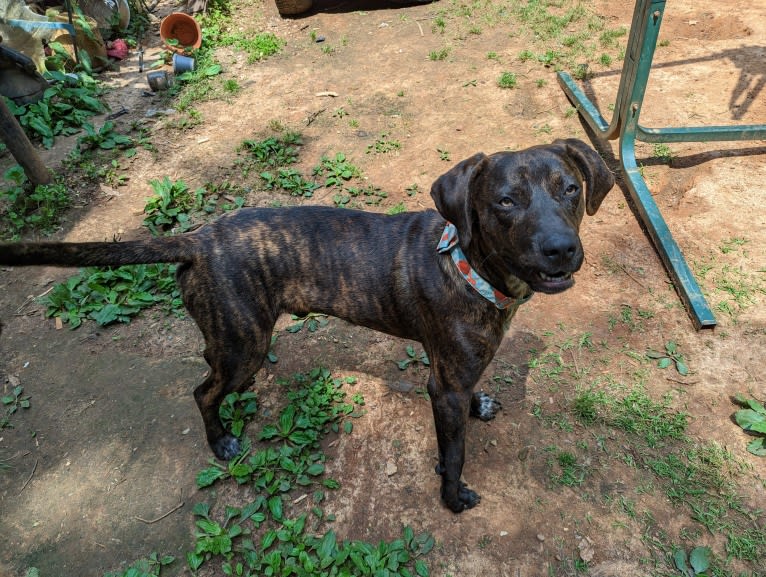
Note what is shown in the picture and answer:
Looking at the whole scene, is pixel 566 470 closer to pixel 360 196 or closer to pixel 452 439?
pixel 452 439

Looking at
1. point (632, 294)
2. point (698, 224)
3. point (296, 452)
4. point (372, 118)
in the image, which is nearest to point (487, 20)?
point (372, 118)

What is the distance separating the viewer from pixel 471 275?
Answer: 111 inches

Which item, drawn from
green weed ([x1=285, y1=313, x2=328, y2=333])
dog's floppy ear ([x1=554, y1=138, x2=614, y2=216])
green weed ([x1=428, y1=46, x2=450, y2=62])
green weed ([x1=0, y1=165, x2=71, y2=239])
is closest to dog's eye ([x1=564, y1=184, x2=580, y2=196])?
dog's floppy ear ([x1=554, y1=138, x2=614, y2=216])

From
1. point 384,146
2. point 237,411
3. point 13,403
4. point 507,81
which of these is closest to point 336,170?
point 384,146

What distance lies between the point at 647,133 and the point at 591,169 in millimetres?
3050

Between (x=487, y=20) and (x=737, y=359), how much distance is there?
6.75 metres

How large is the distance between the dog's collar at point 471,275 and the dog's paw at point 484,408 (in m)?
1.12

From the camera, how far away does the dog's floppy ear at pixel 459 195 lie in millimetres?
2662

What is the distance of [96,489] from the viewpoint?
11.6 ft

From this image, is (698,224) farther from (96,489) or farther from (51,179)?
(51,179)

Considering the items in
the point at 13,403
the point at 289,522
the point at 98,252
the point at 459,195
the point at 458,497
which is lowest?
the point at 458,497

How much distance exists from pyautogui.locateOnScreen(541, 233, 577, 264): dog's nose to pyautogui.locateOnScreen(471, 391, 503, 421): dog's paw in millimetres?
1644

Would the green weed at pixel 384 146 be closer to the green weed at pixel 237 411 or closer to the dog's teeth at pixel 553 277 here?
the green weed at pixel 237 411

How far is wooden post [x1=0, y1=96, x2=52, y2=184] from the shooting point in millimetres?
5539
